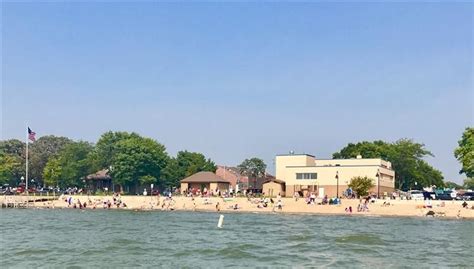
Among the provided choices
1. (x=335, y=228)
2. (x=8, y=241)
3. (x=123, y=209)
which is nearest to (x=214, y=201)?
(x=123, y=209)

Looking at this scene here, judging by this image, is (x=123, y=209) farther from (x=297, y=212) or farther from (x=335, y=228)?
(x=335, y=228)

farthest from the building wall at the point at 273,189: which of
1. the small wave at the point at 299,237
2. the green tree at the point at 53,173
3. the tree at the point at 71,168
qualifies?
the small wave at the point at 299,237

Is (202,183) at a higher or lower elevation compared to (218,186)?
higher

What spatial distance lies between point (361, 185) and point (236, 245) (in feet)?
150

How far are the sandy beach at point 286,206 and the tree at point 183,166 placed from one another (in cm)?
1982

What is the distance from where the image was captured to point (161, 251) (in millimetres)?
27375

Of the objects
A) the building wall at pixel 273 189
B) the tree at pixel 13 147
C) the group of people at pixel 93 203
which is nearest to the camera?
the group of people at pixel 93 203

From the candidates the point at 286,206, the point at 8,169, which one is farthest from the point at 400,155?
the point at 8,169

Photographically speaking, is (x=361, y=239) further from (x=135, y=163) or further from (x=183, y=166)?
(x=183, y=166)

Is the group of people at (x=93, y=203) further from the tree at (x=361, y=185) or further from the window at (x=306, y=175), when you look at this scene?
the tree at (x=361, y=185)

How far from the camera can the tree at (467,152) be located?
7281 centimetres

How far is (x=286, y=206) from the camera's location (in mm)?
63000

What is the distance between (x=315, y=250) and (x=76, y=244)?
12753mm

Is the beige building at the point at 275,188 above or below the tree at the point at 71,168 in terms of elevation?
below
